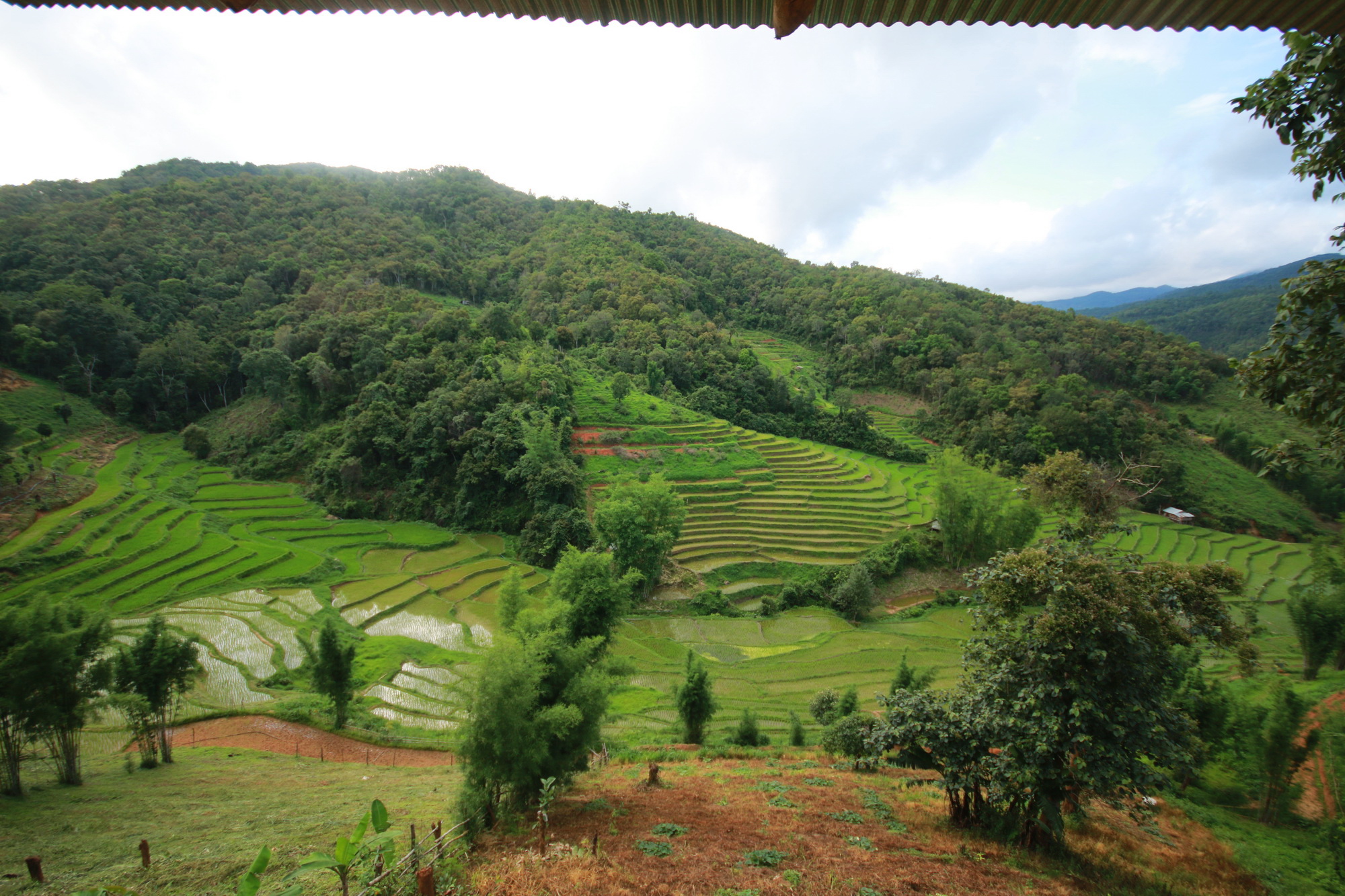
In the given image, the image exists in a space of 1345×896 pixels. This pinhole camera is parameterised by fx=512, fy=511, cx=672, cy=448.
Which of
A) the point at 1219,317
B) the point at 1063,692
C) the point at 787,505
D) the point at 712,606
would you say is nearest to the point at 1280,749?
the point at 1063,692

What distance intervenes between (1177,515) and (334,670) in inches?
2265

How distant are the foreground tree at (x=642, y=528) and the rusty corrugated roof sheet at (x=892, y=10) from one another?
77.5ft

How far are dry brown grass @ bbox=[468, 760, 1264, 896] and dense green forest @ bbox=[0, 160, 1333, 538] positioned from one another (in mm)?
20825

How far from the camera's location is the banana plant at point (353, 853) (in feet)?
13.1

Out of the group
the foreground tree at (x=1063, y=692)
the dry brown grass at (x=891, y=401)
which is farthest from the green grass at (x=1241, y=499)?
the foreground tree at (x=1063, y=692)

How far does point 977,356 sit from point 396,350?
60157mm

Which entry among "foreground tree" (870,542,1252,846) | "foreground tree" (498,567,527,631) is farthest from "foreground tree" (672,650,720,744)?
"foreground tree" (870,542,1252,846)

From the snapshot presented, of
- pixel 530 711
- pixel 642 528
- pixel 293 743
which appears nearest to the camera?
pixel 530 711

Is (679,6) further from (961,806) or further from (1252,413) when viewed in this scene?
(1252,413)

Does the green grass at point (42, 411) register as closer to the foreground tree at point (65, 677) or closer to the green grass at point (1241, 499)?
the foreground tree at point (65, 677)

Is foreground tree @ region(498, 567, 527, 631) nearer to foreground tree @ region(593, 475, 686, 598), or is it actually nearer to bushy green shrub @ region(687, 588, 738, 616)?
foreground tree @ region(593, 475, 686, 598)

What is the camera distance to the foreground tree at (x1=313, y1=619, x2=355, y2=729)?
14883mm

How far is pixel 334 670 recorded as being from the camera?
15117 mm

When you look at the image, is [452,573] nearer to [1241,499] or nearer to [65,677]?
[65,677]
